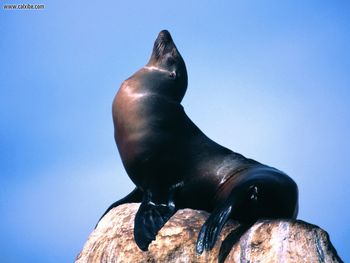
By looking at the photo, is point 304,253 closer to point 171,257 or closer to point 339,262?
point 339,262

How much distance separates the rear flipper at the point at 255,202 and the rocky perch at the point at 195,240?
26cm

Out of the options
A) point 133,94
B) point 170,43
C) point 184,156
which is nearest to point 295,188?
point 184,156

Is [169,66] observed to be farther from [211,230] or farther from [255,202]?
[211,230]

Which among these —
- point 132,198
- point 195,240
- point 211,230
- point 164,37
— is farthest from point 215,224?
point 164,37

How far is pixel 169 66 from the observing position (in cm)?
1057

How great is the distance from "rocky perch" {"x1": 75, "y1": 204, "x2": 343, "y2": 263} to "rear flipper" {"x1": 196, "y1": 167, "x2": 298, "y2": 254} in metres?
0.26

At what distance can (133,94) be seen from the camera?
31.8 ft

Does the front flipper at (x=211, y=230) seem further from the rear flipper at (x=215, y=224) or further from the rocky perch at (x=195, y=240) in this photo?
the rocky perch at (x=195, y=240)

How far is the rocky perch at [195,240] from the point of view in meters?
7.28

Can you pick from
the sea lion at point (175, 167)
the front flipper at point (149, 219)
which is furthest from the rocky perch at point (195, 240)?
the sea lion at point (175, 167)

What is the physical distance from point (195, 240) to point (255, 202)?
996 millimetres

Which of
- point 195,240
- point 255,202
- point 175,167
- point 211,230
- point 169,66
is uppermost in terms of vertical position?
point 169,66

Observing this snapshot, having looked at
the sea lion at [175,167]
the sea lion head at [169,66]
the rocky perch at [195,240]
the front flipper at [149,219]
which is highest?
the sea lion head at [169,66]

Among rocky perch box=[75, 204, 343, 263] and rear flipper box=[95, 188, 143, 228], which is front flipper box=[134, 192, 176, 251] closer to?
rocky perch box=[75, 204, 343, 263]
